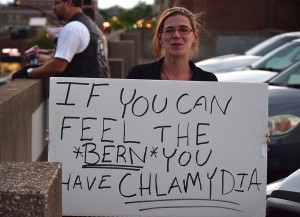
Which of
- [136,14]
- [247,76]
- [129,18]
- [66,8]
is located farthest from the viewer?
[136,14]

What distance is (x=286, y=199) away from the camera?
15.3ft

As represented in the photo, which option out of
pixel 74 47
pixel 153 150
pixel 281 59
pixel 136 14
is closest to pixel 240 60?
pixel 281 59

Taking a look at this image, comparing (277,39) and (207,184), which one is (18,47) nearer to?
(277,39)

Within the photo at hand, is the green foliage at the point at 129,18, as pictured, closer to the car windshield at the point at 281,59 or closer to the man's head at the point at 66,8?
the car windshield at the point at 281,59

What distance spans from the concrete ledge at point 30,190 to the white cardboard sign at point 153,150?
1.13 metres

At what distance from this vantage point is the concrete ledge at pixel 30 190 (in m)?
3.15

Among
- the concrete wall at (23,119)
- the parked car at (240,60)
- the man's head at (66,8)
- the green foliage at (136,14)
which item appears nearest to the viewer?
the concrete wall at (23,119)

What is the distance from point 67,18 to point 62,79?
3018 mm

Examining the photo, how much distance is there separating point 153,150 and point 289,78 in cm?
522

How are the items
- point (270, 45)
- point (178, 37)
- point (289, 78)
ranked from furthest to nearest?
point (270, 45)
point (289, 78)
point (178, 37)

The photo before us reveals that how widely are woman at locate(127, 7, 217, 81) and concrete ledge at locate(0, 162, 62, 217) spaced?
1.68 meters

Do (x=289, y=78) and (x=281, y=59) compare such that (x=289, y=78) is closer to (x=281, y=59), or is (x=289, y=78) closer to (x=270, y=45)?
(x=281, y=59)

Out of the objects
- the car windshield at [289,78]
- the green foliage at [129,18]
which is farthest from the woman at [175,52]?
the green foliage at [129,18]

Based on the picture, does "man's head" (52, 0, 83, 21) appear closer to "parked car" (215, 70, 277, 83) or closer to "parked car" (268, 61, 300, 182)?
"parked car" (268, 61, 300, 182)
